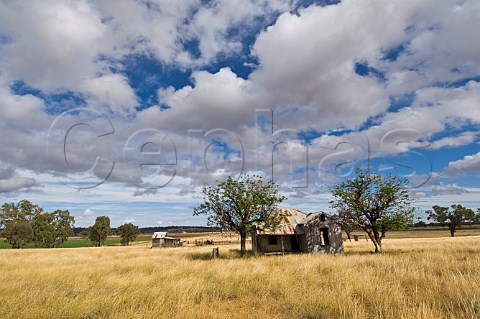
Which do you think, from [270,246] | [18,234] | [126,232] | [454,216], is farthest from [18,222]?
[454,216]

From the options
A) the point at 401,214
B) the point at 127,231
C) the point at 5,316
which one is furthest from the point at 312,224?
the point at 127,231

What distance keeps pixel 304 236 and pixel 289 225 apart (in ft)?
6.44

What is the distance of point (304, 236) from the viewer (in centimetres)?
2880

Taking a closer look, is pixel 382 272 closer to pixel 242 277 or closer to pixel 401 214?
pixel 242 277

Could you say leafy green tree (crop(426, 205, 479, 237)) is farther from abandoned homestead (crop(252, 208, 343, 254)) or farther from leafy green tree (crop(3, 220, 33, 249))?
leafy green tree (crop(3, 220, 33, 249))

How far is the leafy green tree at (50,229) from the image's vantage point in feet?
220

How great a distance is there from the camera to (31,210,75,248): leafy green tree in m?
67.0

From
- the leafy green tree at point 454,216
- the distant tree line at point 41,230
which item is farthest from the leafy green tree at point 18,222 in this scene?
the leafy green tree at point 454,216

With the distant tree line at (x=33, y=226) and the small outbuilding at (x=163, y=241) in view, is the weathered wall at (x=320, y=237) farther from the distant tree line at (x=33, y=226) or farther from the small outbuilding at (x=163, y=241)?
the distant tree line at (x=33, y=226)

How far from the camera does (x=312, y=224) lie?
2816 cm

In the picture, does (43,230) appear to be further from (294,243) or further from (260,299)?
(260,299)

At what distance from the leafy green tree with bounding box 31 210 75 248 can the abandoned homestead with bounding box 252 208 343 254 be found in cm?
6112


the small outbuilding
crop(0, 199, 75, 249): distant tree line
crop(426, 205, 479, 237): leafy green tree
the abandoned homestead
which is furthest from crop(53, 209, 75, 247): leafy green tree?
crop(426, 205, 479, 237): leafy green tree

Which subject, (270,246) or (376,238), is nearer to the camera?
(376,238)
